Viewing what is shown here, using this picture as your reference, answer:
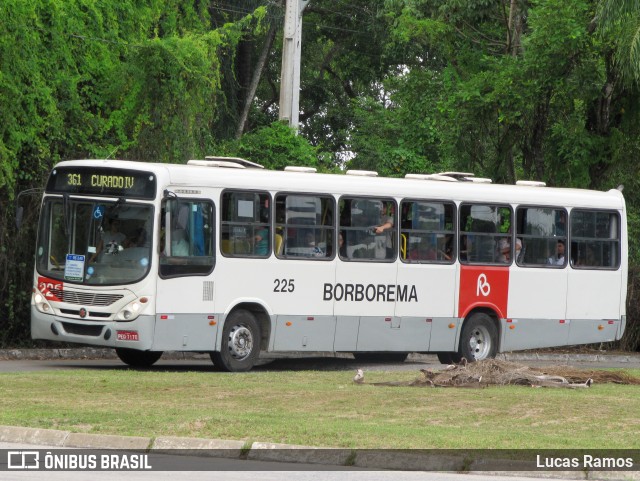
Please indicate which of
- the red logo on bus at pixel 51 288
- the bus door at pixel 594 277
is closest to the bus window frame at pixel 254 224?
the red logo on bus at pixel 51 288

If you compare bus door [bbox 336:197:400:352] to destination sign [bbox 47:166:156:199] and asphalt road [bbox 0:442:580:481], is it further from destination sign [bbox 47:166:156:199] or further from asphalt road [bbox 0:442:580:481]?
asphalt road [bbox 0:442:580:481]

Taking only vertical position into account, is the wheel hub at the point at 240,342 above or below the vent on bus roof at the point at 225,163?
below

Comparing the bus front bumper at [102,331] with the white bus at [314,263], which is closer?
the bus front bumper at [102,331]

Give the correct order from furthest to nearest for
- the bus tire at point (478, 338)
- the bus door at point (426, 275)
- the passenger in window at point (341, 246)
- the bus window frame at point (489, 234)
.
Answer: the bus tire at point (478, 338) < the bus window frame at point (489, 234) < the bus door at point (426, 275) < the passenger in window at point (341, 246)

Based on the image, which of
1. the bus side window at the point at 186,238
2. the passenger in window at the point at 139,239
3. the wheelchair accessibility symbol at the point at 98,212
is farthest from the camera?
the wheelchair accessibility symbol at the point at 98,212

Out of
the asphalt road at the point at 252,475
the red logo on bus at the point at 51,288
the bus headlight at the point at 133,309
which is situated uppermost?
the red logo on bus at the point at 51,288

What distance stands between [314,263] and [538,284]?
4.93 metres

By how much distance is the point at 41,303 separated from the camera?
22062mm

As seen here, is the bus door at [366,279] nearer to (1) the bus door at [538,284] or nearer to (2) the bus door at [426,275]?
(2) the bus door at [426,275]

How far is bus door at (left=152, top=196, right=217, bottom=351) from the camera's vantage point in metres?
21.4

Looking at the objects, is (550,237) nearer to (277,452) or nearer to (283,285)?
(283,285)

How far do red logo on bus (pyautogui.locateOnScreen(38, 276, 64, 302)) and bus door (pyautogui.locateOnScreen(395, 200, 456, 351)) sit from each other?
18.7 feet

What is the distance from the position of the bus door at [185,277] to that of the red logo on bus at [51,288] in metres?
1.59

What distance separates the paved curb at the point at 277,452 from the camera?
1143cm
